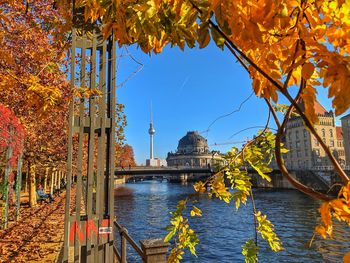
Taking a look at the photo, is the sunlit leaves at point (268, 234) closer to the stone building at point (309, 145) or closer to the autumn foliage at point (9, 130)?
the autumn foliage at point (9, 130)

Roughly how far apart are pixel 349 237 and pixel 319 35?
23.4 m

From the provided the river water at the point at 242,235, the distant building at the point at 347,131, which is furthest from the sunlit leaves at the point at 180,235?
the distant building at the point at 347,131

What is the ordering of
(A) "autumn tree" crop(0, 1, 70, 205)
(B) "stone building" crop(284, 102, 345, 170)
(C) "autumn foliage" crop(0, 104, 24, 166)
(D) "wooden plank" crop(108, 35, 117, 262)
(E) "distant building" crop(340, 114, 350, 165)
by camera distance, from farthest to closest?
1. (B) "stone building" crop(284, 102, 345, 170)
2. (E) "distant building" crop(340, 114, 350, 165)
3. (C) "autumn foliage" crop(0, 104, 24, 166)
4. (D) "wooden plank" crop(108, 35, 117, 262)
5. (A) "autumn tree" crop(0, 1, 70, 205)

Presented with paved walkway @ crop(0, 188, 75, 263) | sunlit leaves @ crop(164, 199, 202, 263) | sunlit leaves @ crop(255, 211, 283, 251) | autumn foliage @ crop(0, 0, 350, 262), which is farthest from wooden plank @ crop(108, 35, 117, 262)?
paved walkway @ crop(0, 188, 75, 263)

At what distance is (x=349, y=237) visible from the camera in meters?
21.4

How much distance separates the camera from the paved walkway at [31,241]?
32.0ft

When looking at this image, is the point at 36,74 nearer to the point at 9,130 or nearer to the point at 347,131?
the point at 9,130

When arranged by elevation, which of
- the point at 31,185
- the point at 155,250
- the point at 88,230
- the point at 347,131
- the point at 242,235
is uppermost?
the point at 347,131

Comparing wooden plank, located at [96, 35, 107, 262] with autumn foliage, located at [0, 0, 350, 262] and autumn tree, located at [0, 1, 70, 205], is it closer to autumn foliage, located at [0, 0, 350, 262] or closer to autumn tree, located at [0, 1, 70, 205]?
autumn tree, located at [0, 1, 70, 205]

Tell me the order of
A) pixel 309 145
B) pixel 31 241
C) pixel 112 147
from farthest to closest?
pixel 309 145 < pixel 31 241 < pixel 112 147

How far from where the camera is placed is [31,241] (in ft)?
38.8

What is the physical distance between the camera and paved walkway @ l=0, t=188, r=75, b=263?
9750 millimetres

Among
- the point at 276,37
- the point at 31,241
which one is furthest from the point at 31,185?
the point at 276,37

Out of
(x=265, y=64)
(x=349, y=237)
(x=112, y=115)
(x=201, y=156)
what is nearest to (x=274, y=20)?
(x=265, y=64)
